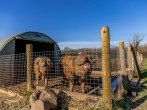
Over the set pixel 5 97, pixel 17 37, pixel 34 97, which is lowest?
pixel 5 97

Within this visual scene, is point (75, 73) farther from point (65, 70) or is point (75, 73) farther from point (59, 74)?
point (59, 74)

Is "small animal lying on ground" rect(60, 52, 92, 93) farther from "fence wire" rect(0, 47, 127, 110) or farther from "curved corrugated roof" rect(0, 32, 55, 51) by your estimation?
"curved corrugated roof" rect(0, 32, 55, 51)

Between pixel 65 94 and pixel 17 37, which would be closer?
pixel 65 94

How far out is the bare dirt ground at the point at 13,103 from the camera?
250 inches

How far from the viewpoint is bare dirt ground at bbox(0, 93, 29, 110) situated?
6338 millimetres

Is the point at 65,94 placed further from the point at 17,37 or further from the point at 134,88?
the point at 17,37

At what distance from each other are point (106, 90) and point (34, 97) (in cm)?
206

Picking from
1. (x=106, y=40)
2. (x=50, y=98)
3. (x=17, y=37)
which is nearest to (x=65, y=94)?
(x=50, y=98)

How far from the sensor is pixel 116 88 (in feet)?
22.3

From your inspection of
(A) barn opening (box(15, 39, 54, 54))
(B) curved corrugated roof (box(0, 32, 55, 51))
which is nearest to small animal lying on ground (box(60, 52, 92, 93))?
(B) curved corrugated roof (box(0, 32, 55, 51))

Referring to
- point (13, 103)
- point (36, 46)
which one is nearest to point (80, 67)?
point (13, 103)

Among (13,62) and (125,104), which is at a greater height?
(13,62)

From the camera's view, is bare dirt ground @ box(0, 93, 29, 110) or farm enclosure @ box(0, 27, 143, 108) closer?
farm enclosure @ box(0, 27, 143, 108)

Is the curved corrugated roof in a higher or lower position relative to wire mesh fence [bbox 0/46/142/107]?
higher
